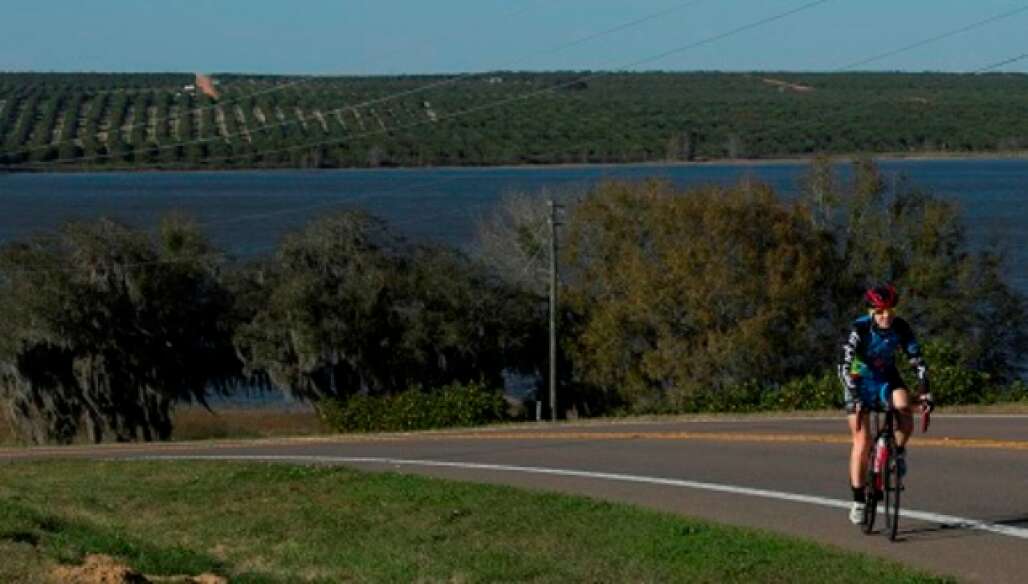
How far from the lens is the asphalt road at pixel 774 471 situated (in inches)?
445

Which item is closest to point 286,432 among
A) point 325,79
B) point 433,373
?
point 433,373

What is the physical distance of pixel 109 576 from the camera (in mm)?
9336

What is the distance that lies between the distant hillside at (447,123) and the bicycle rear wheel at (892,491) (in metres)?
74.1

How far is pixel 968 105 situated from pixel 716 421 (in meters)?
114

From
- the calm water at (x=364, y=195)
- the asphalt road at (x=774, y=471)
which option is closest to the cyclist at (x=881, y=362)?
the asphalt road at (x=774, y=471)

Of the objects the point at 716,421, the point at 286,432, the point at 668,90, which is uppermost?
the point at 668,90

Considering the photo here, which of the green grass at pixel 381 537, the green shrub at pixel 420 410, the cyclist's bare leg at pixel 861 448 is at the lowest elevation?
the green shrub at pixel 420 410

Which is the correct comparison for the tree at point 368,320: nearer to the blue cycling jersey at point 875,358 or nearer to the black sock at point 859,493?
the black sock at point 859,493

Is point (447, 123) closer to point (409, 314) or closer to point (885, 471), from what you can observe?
point (409, 314)

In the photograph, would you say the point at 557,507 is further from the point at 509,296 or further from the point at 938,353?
the point at 509,296

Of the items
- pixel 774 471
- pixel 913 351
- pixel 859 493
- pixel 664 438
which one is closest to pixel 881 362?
pixel 913 351

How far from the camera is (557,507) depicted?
1303 centimetres

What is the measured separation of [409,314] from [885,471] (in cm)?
3624

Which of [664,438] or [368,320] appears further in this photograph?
[368,320]
